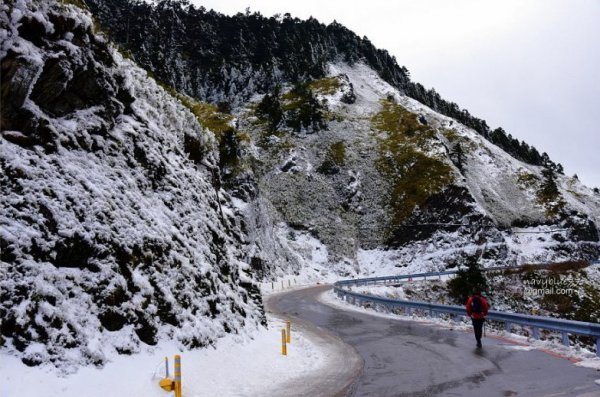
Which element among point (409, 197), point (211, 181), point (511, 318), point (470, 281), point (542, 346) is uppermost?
point (409, 197)

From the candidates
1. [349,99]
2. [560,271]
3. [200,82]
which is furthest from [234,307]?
[200,82]

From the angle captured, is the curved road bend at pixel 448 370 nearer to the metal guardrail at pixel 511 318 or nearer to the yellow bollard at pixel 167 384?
the metal guardrail at pixel 511 318

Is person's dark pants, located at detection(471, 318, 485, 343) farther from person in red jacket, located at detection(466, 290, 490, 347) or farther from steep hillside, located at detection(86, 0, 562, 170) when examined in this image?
steep hillside, located at detection(86, 0, 562, 170)

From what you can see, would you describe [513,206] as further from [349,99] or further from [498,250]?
[349,99]

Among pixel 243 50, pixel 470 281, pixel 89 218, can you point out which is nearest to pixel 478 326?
pixel 89 218

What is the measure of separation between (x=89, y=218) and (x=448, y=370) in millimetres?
9494

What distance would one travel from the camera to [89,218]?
1024 cm

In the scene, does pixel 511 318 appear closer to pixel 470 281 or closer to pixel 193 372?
pixel 193 372

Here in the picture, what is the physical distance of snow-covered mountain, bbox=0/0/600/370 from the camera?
9.25 meters

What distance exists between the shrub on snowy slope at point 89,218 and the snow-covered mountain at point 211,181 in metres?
0.04

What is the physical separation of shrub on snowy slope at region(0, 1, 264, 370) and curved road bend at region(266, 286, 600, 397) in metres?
4.17

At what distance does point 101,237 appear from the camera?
10195 millimetres

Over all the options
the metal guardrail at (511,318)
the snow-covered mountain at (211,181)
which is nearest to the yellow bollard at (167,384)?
the snow-covered mountain at (211,181)

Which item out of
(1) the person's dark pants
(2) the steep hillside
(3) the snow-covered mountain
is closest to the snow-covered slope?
(3) the snow-covered mountain
